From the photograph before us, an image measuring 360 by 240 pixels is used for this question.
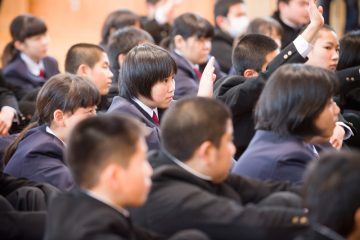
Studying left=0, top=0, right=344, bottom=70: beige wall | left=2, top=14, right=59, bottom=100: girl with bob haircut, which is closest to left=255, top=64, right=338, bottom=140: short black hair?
left=2, top=14, right=59, bottom=100: girl with bob haircut

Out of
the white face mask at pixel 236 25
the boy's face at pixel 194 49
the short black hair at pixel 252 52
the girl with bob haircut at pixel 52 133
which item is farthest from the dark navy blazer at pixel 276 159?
the white face mask at pixel 236 25

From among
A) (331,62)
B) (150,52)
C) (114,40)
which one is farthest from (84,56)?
(331,62)

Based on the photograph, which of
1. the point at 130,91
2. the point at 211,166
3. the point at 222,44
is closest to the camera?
the point at 211,166

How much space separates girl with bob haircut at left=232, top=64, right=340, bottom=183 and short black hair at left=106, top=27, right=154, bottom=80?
183 centimetres

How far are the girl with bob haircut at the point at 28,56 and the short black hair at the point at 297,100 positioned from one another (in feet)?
8.51

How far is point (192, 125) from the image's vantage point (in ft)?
6.55

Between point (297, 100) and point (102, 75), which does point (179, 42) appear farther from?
point (297, 100)

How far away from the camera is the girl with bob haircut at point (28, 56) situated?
476 cm

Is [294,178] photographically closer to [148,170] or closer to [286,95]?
[286,95]

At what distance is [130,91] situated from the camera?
126 inches

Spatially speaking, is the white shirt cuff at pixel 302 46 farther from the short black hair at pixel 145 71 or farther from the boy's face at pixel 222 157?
the boy's face at pixel 222 157

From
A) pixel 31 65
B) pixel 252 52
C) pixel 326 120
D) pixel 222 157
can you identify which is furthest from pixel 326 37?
pixel 31 65

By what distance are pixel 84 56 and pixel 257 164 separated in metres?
1.89

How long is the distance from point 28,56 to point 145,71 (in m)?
1.95
